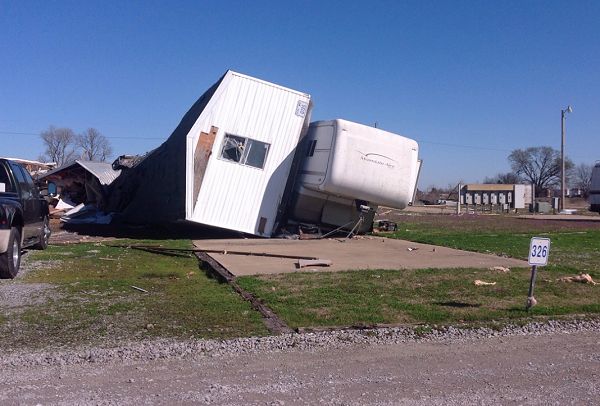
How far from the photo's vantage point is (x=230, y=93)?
1850 cm

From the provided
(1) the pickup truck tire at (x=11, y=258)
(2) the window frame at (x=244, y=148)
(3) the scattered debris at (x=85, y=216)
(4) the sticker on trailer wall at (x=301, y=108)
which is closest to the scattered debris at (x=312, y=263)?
(1) the pickup truck tire at (x=11, y=258)

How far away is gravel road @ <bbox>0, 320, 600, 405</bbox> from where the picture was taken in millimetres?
5332

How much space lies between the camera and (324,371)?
6055 millimetres

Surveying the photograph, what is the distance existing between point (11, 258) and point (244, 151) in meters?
9.14

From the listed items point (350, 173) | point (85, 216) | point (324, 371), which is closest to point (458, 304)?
point (324, 371)

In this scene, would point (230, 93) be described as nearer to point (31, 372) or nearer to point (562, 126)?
point (31, 372)

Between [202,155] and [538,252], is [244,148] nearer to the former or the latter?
[202,155]

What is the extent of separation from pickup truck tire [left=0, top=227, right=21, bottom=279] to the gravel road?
4.48m

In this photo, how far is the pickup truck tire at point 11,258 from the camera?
10.4 m

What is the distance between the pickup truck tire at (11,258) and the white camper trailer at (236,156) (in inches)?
268

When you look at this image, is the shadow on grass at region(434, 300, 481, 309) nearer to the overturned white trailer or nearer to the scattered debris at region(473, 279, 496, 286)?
the scattered debris at region(473, 279, 496, 286)

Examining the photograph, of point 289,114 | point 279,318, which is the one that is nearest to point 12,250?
point 279,318

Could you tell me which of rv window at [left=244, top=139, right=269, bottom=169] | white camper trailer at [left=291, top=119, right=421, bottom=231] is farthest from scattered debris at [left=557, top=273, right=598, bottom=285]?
rv window at [left=244, top=139, right=269, bottom=169]

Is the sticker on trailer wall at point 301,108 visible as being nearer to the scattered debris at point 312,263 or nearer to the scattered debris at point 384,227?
the scattered debris at point 384,227
